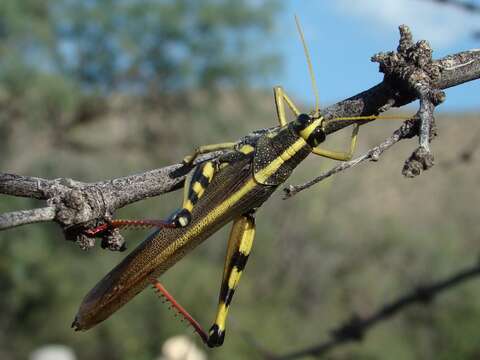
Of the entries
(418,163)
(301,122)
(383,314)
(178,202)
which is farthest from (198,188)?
(178,202)

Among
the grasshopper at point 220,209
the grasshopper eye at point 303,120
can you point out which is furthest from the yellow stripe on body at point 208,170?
the grasshopper eye at point 303,120

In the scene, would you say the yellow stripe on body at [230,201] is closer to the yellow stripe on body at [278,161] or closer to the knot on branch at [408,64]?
the yellow stripe on body at [278,161]

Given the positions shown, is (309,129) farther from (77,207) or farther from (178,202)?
(178,202)

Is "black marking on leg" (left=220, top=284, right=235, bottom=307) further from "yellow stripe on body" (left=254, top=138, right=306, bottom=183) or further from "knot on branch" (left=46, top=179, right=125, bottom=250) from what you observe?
"knot on branch" (left=46, top=179, right=125, bottom=250)

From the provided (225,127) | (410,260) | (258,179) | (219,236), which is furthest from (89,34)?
(258,179)

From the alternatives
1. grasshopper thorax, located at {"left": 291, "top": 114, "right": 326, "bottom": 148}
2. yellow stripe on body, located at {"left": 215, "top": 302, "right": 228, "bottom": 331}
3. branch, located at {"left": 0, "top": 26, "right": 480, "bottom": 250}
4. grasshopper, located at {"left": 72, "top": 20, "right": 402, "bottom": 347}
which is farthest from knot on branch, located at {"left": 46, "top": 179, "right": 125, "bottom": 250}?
grasshopper thorax, located at {"left": 291, "top": 114, "right": 326, "bottom": 148}

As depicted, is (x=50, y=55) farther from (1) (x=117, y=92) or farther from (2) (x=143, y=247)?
(2) (x=143, y=247)

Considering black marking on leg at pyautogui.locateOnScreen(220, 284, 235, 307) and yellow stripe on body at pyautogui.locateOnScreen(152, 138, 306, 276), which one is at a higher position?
yellow stripe on body at pyautogui.locateOnScreen(152, 138, 306, 276)
